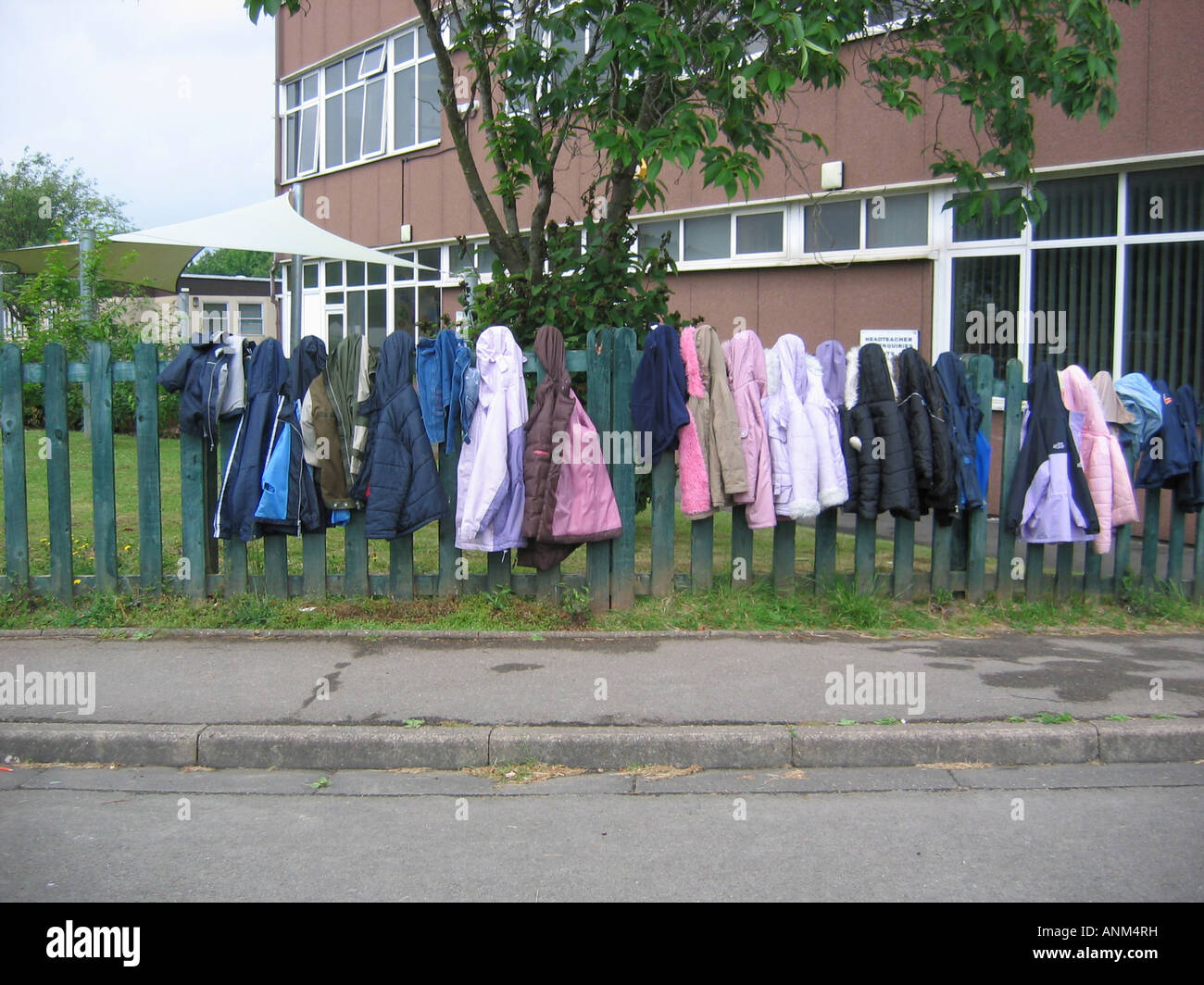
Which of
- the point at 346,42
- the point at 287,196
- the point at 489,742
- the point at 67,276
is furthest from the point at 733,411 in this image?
the point at 346,42

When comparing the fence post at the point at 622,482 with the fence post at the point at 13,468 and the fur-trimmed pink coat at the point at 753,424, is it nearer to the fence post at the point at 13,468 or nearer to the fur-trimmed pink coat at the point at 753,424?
the fur-trimmed pink coat at the point at 753,424

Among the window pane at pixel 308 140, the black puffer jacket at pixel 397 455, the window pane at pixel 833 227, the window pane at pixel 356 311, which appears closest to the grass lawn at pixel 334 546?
the black puffer jacket at pixel 397 455

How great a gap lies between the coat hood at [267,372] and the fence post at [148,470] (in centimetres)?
70

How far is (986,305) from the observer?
12.0 meters

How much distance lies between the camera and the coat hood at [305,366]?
7625 mm

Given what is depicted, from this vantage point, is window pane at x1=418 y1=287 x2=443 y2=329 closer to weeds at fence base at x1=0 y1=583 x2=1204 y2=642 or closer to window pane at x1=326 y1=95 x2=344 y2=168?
window pane at x1=326 y1=95 x2=344 y2=168

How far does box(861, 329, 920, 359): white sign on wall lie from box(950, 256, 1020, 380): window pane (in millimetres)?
426

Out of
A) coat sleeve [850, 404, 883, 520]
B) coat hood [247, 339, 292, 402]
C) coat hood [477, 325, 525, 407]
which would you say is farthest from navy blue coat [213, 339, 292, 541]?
coat sleeve [850, 404, 883, 520]

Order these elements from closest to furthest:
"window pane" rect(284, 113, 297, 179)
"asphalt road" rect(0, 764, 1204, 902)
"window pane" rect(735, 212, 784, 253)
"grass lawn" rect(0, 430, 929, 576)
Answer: "asphalt road" rect(0, 764, 1204, 902), "grass lawn" rect(0, 430, 929, 576), "window pane" rect(735, 212, 784, 253), "window pane" rect(284, 113, 297, 179)

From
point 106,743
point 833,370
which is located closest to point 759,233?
point 833,370

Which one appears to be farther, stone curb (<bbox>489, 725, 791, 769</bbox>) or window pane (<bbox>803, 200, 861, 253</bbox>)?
window pane (<bbox>803, 200, 861, 253</bbox>)

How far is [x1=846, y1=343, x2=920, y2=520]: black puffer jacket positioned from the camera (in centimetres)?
762

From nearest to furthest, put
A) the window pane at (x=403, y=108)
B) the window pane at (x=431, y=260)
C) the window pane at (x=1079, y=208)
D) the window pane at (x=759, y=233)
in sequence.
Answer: the window pane at (x=1079, y=208)
the window pane at (x=759, y=233)
the window pane at (x=431, y=260)
the window pane at (x=403, y=108)

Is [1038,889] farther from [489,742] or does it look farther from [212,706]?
[212,706]
